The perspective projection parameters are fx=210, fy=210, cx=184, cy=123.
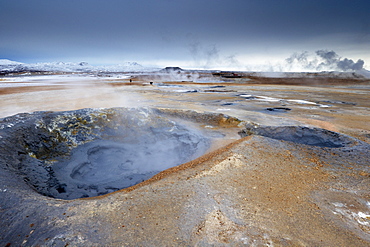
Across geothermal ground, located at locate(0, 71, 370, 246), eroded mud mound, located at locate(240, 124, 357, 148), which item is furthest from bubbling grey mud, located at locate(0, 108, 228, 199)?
eroded mud mound, located at locate(240, 124, 357, 148)

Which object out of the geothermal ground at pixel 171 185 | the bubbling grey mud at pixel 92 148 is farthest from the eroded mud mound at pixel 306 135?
the bubbling grey mud at pixel 92 148

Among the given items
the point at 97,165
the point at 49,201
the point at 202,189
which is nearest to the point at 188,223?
the point at 202,189

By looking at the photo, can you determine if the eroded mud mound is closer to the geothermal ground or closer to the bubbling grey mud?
the geothermal ground

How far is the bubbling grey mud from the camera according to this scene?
4145 mm

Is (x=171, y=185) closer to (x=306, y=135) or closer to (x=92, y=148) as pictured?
(x=92, y=148)

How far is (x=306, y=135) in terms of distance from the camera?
20.6ft

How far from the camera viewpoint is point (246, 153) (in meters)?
4.44

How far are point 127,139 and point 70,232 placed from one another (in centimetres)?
427

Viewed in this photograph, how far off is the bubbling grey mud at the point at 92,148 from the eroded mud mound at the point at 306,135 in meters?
2.03

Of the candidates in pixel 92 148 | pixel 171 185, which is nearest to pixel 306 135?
pixel 171 185

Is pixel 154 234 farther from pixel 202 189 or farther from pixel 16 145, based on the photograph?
pixel 16 145

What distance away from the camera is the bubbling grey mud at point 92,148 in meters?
4.14

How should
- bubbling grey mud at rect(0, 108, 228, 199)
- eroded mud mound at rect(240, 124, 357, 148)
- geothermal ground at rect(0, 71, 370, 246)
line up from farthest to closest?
eroded mud mound at rect(240, 124, 357, 148) < bubbling grey mud at rect(0, 108, 228, 199) < geothermal ground at rect(0, 71, 370, 246)

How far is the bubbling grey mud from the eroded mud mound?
2031 mm
